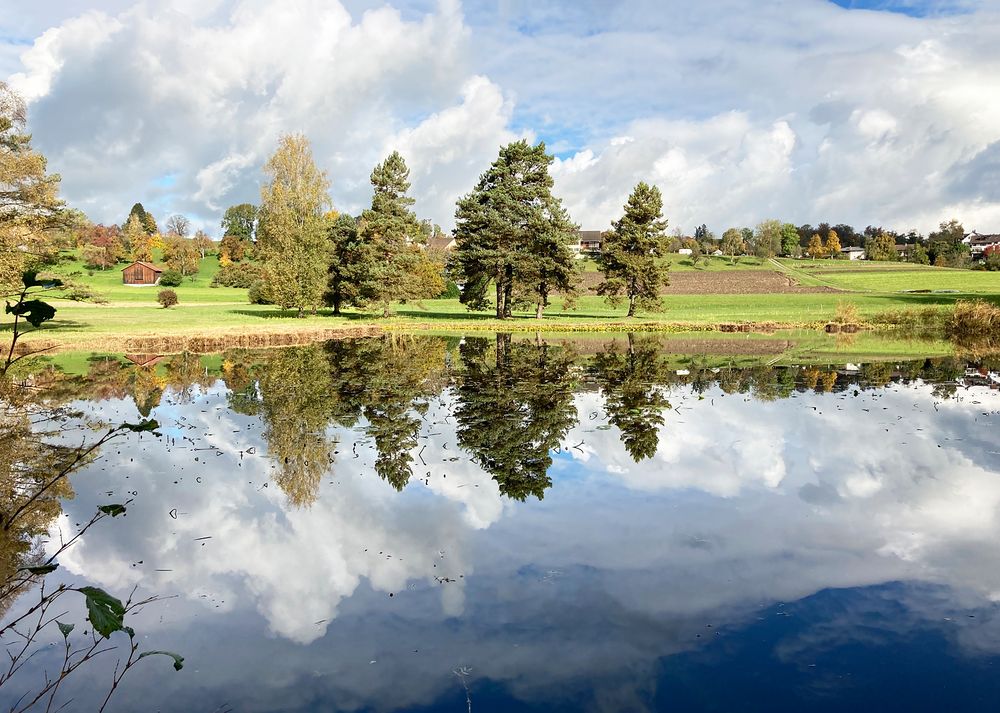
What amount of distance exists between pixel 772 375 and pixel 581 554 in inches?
741

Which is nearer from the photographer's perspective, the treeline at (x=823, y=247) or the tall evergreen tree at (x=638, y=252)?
the tall evergreen tree at (x=638, y=252)

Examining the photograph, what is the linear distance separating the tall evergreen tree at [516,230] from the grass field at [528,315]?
3428 mm

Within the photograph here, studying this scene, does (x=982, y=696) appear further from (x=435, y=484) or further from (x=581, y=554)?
(x=435, y=484)

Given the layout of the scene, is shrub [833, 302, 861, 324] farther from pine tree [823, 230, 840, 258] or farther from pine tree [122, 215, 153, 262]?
pine tree [823, 230, 840, 258]

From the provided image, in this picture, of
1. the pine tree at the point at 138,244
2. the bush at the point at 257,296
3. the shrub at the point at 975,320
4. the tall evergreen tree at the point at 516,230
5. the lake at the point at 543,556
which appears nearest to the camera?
the lake at the point at 543,556

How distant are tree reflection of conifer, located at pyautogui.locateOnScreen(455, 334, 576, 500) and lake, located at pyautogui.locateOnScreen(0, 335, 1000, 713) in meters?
0.12

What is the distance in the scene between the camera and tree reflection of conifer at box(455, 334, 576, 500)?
13.2 meters

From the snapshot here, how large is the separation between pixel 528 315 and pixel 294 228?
19.8 metres

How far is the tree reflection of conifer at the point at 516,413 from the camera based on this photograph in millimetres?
13227

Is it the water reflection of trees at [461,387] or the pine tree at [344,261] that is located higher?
the pine tree at [344,261]

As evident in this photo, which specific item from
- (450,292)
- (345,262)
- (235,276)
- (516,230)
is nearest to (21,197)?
(345,262)

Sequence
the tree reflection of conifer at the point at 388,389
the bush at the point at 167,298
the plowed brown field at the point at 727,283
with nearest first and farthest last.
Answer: the tree reflection of conifer at the point at 388,389 < the bush at the point at 167,298 < the plowed brown field at the point at 727,283

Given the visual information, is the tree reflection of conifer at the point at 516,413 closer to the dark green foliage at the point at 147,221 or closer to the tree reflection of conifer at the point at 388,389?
the tree reflection of conifer at the point at 388,389

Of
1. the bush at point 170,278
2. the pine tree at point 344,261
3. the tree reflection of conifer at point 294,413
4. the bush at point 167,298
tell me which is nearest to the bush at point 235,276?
the bush at point 170,278
